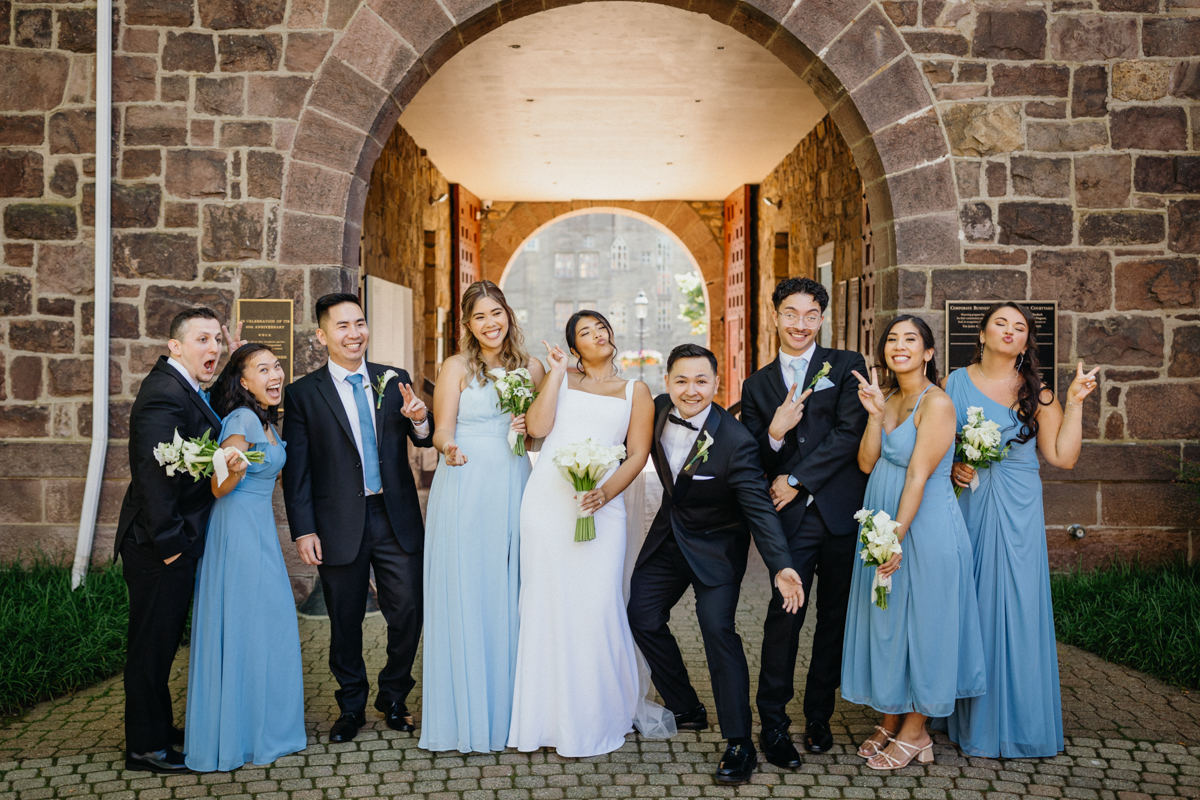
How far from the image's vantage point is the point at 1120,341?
18.8 feet

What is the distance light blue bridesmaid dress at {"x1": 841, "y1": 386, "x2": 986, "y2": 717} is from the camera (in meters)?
3.46

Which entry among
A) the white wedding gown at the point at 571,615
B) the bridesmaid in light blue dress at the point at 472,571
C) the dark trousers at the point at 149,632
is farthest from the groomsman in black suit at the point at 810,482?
the dark trousers at the point at 149,632

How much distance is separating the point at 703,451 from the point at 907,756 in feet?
4.65

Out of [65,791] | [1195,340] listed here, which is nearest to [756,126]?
[1195,340]

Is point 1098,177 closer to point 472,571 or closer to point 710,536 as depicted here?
point 710,536

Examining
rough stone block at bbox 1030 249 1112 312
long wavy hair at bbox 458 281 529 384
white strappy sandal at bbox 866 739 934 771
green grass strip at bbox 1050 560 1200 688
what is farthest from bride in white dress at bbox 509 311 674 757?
rough stone block at bbox 1030 249 1112 312

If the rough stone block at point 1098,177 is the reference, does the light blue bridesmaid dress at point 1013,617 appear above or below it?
below

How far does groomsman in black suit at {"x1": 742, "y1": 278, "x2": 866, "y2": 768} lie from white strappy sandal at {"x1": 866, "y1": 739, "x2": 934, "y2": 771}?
24cm

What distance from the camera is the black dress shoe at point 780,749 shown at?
140 inches

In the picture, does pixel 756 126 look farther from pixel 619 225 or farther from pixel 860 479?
pixel 619 225

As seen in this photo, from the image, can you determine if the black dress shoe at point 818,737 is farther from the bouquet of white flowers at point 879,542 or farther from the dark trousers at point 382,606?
the dark trousers at point 382,606

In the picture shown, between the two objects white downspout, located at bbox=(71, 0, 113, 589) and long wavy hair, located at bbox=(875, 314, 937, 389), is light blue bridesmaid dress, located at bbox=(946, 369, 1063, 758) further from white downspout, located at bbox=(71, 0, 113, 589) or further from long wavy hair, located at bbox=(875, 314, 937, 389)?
white downspout, located at bbox=(71, 0, 113, 589)

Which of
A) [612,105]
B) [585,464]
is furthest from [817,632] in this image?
[612,105]

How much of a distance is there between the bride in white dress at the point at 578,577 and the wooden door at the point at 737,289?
10.1 metres
